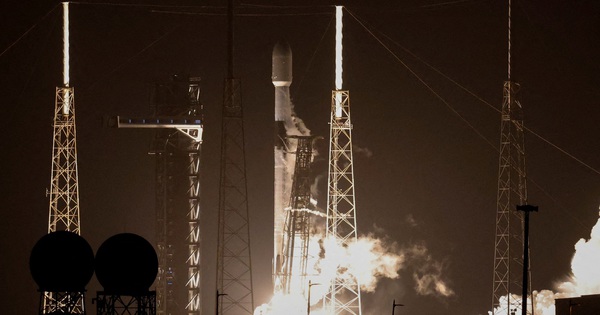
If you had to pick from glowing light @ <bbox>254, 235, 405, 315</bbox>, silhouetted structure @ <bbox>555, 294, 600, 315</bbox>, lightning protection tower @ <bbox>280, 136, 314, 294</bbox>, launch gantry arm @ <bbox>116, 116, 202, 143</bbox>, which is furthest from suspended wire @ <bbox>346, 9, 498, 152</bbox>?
silhouetted structure @ <bbox>555, 294, 600, 315</bbox>

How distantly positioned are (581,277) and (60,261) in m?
42.8

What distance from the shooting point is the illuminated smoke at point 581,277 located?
9675 centimetres

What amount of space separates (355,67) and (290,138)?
12.8 metres

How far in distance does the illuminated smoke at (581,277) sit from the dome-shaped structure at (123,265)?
3537cm

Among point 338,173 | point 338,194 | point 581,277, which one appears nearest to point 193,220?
point 338,194

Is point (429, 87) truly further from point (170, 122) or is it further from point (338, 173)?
point (170, 122)

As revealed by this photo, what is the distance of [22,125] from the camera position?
335 feet

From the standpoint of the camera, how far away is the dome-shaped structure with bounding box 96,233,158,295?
6700 cm

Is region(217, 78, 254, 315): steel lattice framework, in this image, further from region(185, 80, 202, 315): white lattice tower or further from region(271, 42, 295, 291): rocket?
region(271, 42, 295, 291): rocket

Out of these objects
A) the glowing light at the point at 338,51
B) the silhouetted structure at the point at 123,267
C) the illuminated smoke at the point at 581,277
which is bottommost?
the silhouetted structure at the point at 123,267

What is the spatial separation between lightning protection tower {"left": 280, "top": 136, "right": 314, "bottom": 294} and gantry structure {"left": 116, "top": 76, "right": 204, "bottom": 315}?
5252mm

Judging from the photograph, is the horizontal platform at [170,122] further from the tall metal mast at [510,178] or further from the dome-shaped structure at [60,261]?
the dome-shaped structure at [60,261]

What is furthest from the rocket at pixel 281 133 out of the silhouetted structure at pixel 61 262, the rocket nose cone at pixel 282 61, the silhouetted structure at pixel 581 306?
the silhouetted structure at pixel 61 262

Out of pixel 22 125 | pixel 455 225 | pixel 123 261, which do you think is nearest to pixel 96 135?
pixel 22 125
